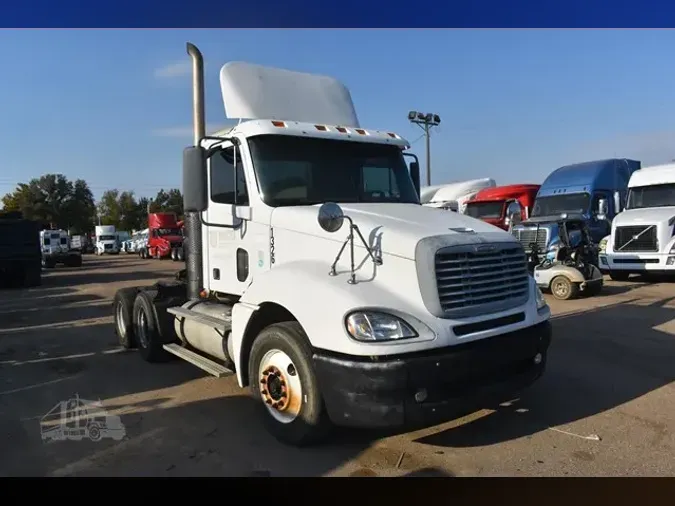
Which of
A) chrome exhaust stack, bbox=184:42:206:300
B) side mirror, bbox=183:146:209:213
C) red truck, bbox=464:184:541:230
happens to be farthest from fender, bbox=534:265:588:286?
side mirror, bbox=183:146:209:213

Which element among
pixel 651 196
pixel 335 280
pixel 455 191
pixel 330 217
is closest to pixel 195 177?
pixel 330 217

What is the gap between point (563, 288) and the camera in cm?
1200

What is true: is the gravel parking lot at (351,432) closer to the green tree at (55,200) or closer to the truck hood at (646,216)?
the truck hood at (646,216)

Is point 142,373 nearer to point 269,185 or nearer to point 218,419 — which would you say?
point 218,419

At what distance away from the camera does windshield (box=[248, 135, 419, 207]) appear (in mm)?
5176

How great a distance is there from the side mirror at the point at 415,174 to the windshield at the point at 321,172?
0.25 m

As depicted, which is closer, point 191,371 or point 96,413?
point 96,413

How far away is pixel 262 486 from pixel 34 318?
9992 millimetres

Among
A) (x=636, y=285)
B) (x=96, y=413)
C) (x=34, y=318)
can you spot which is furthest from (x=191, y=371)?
(x=636, y=285)

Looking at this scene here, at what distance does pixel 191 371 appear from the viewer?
6754mm

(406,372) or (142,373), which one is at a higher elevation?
(406,372)

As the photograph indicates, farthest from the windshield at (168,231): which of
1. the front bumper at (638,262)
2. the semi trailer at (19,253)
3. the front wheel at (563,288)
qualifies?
the front wheel at (563,288)

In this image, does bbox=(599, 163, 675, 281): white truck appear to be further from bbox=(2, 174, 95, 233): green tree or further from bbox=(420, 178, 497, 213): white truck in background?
bbox=(2, 174, 95, 233): green tree
